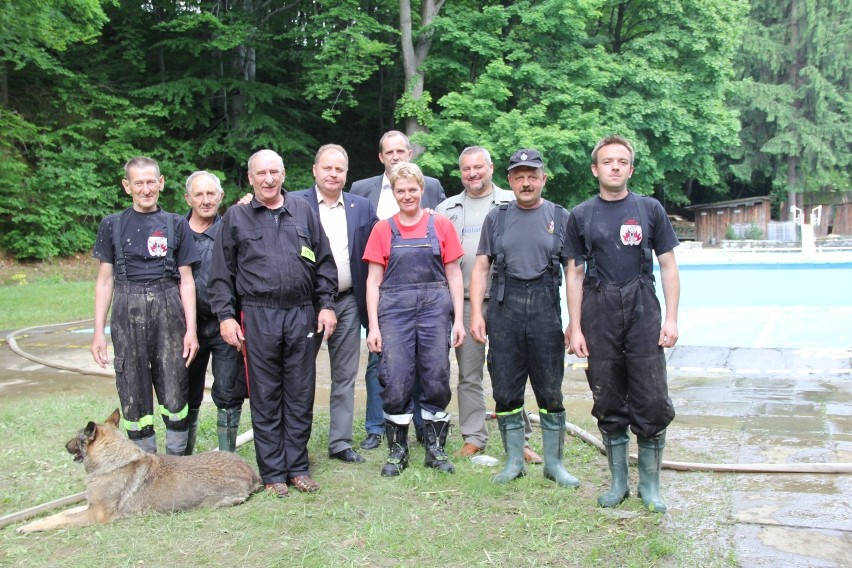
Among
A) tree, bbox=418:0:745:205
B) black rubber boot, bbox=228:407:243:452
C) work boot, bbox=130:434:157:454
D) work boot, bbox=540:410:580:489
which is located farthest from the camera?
tree, bbox=418:0:745:205

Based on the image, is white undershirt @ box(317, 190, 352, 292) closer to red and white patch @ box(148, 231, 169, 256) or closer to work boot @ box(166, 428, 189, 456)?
red and white patch @ box(148, 231, 169, 256)

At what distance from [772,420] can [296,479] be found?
3612 mm

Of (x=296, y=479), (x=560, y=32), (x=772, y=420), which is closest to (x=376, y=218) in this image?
(x=296, y=479)

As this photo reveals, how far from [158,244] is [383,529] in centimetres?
206

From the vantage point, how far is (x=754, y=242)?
1011 inches

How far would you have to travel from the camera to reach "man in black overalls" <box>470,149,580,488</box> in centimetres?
425

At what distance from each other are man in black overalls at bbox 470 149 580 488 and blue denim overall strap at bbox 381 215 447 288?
0.89 ft

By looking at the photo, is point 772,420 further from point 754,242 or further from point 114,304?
point 754,242

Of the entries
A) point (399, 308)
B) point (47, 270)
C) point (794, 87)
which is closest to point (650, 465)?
point (399, 308)

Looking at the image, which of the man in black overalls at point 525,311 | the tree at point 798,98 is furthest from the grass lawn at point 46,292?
the tree at point 798,98

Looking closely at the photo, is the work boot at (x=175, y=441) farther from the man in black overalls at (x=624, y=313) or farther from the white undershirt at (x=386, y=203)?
the man in black overalls at (x=624, y=313)

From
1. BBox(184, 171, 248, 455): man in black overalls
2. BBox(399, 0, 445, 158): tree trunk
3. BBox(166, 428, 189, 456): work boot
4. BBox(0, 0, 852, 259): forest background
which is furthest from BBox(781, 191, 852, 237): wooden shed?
BBox(166, 428, 189, 456): work boot

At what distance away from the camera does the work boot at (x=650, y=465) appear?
12.8ft

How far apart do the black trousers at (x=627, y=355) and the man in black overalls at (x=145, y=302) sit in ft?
7.51
